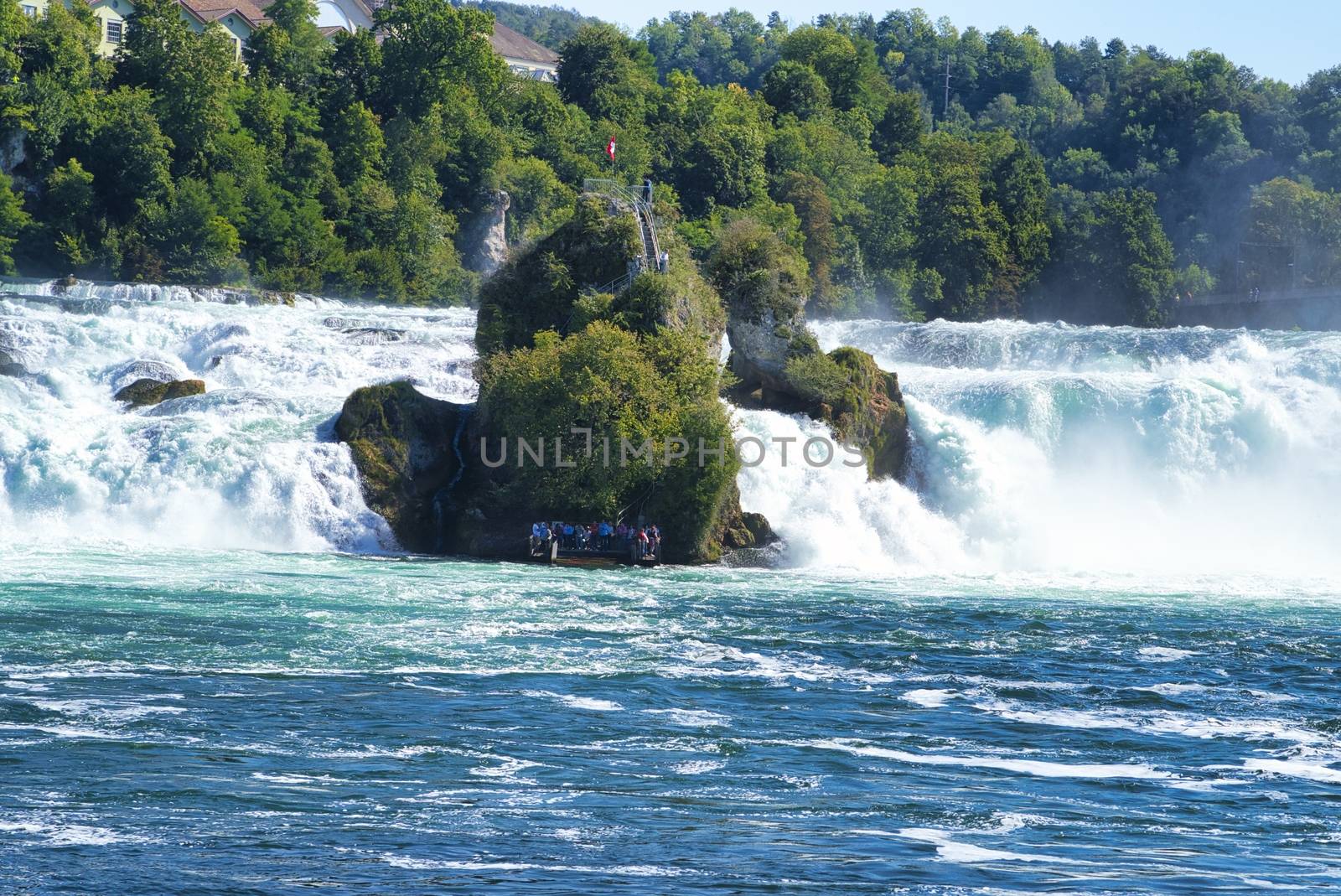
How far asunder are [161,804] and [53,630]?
1109 cm

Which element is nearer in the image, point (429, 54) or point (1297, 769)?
point (1297, 769)

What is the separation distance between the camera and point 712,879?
19.2 metres

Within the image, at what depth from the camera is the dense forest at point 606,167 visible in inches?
3255

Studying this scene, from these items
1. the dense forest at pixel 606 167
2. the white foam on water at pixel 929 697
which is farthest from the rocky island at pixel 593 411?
the dense forest at pixel 606 167

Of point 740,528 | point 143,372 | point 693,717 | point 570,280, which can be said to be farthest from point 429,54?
point 693,717

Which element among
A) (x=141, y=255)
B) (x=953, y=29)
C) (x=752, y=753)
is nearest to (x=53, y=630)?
(x=752, y=753)

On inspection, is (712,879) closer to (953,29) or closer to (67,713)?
(67,713)

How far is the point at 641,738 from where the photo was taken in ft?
84.5

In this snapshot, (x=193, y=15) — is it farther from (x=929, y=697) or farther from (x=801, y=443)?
(x=929, y=697)

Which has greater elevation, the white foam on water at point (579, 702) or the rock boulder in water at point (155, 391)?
the rock boulder in water at point (155, 391)

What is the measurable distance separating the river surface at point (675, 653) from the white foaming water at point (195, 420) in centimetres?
12

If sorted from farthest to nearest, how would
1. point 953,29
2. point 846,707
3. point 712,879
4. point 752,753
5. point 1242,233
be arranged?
point 953,29
point 1242,233
point 846,707
point 752,753
point 712,879

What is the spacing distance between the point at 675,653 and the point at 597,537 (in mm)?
13734

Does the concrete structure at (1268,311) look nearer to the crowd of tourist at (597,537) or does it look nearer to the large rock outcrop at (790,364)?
the large rock outcrop at (790,364)
